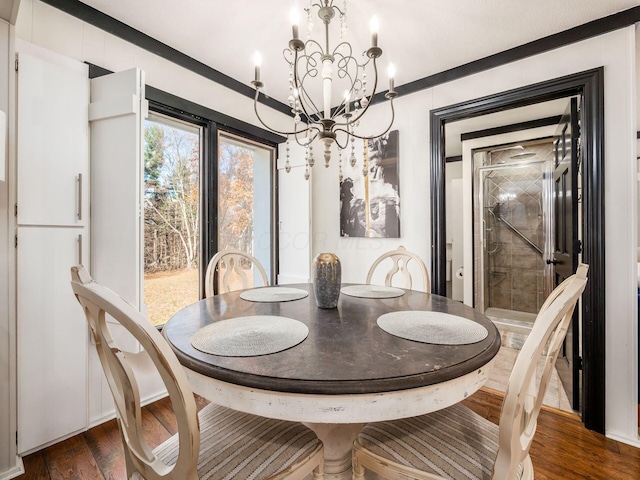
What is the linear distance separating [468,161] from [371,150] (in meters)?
1.82

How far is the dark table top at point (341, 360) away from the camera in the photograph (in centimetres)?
74

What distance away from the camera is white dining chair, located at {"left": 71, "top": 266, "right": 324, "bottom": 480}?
64 centimetres

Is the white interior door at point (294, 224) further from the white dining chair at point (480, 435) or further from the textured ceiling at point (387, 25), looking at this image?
the white dining chair at point (480, 435)

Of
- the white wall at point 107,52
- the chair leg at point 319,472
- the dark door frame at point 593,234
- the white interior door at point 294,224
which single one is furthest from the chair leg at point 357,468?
the white wall at point 107,52

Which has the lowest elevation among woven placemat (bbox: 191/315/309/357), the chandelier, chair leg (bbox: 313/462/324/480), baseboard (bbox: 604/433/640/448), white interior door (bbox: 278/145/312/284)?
baseboard (bbox: 604/433/640/448)

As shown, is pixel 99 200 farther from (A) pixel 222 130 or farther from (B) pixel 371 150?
(B) pixel 371 150

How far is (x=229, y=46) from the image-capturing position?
7.00ft

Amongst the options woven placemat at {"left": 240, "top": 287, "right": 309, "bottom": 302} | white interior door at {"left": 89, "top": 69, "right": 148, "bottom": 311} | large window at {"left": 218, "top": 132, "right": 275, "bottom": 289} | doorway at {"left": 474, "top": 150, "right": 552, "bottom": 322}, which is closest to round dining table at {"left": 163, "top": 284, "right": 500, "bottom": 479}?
woven placemat at {"left": 240, "top": 287, "right": 309, "bottom": 302}

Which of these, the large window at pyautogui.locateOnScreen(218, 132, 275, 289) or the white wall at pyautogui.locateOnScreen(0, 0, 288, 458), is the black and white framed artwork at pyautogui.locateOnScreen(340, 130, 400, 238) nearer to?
the large window at pyautogui.locateOnScreen(218, 132, 275, 289)

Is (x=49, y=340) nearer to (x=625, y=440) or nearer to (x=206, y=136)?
(x=206, y=136)

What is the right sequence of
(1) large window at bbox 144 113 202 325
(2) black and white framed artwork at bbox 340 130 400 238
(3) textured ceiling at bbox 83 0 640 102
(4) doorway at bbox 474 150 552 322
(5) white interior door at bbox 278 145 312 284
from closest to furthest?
1. (3) textured ceiling at bbox 83 0 640 102
2. (1) large window at bbox 144 113 202 325
3. (2) black and white framed artwork at bbox 340 130 400 238
4. (5) white interior door at bbox 278 145 312 284
5. (4) doorway at bbox 474 150 552 322

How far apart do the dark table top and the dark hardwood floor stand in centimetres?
96

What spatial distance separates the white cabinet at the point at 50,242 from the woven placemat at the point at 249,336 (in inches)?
45.3

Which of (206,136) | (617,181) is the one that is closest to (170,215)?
(206,136)
